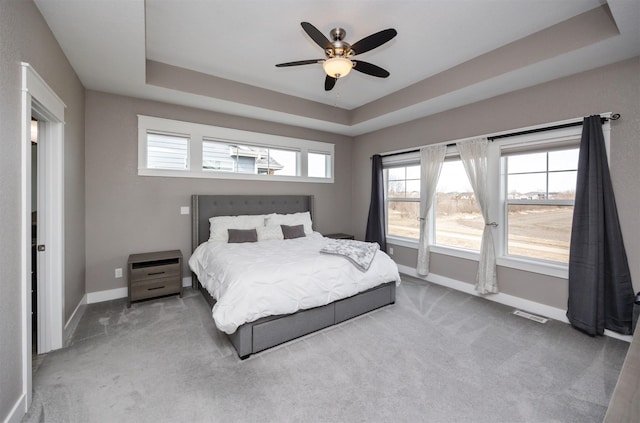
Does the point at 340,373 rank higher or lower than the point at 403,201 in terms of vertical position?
lower

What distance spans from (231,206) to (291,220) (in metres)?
0.95

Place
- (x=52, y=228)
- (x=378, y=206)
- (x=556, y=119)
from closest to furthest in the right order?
(x=52, y=228) → (x=556, y=119) → (x=378, y=206)

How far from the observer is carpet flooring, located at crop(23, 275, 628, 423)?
169cm

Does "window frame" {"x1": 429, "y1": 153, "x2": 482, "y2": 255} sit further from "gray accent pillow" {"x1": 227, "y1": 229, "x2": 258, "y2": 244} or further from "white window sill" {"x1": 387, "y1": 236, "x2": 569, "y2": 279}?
"gray accent pillow" {"x1": 227, "y1": 229, "x2": 258, "y2": 244}

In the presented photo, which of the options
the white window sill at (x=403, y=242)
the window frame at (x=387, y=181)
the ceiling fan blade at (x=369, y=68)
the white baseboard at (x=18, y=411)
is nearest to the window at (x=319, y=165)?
the window frame at (x=387, y=181)

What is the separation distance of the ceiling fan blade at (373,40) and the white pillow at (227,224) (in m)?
2.70

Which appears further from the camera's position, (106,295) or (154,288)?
(106,295)

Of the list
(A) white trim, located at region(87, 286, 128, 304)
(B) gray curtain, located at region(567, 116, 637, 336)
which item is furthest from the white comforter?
(B) gray curtain, located at region(567, 116, 637, 336)

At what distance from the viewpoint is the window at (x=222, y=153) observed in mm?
3688

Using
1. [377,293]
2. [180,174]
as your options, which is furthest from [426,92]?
[180,174]

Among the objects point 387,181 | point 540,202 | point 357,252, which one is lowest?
point 357,252

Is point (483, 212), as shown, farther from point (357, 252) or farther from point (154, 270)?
point (154, 270)

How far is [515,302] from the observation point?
10.7ft

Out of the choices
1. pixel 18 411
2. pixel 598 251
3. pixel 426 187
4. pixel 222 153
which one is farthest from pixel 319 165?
pixel 18 411
